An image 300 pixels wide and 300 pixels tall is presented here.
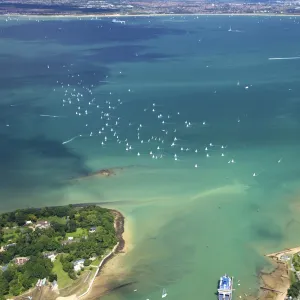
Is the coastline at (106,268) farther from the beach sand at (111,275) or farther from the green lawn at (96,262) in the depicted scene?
the green lawn at (96,262)

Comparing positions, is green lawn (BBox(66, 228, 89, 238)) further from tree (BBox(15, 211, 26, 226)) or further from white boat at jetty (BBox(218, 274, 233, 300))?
white boat at jetty (BBox(218, 274, 233, 300))

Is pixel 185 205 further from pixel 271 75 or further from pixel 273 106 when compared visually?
pixel 271 75

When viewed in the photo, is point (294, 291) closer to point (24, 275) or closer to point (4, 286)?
point (24, 275)

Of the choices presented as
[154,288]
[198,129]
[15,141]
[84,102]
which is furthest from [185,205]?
[84,102]

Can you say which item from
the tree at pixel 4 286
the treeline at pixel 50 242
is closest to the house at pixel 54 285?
the treeline at pixel 50 242

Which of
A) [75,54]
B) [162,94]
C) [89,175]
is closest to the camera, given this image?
[89,175]

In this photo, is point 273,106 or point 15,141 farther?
point 273,106

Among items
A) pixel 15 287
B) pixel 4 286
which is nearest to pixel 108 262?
pixel 15 287
